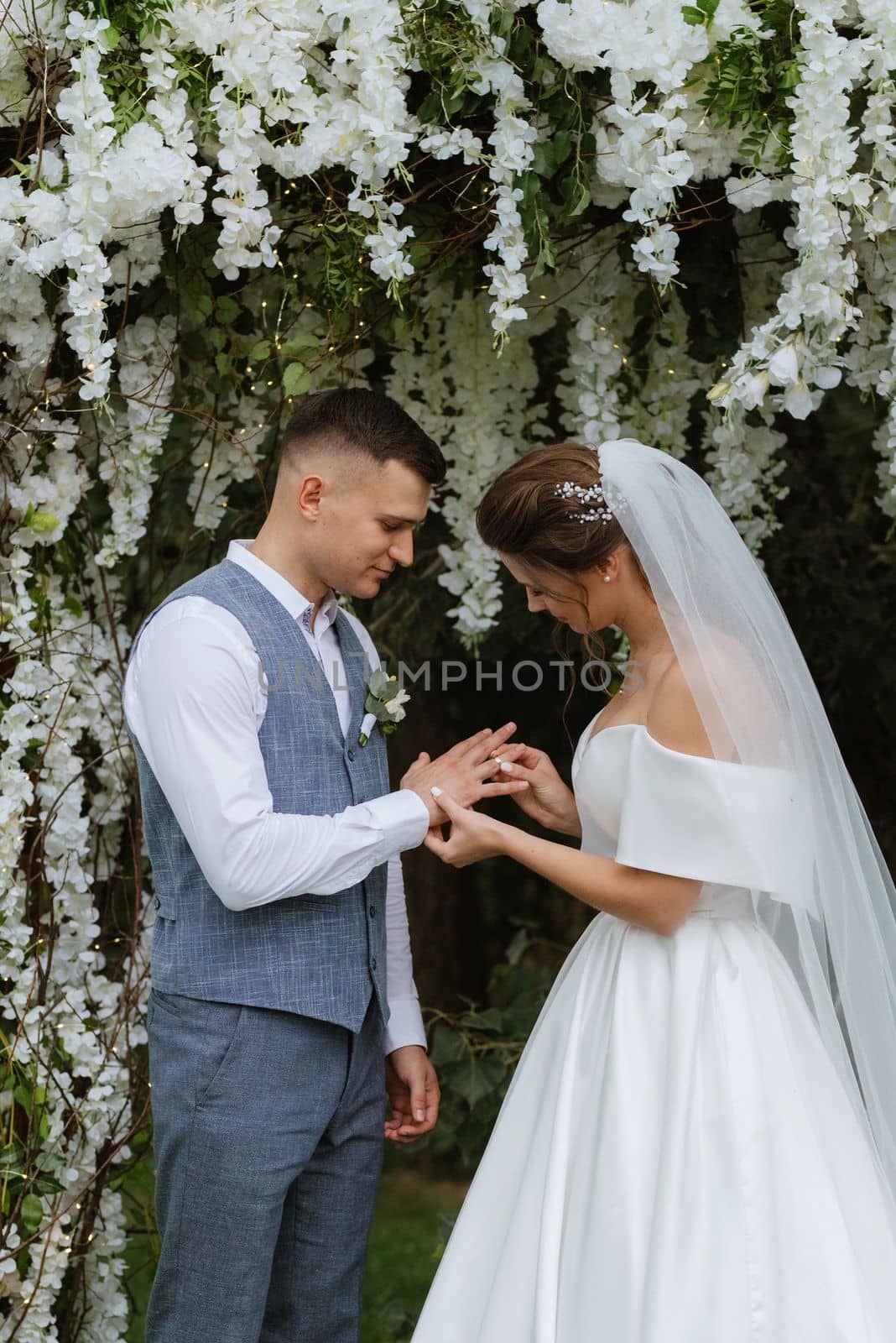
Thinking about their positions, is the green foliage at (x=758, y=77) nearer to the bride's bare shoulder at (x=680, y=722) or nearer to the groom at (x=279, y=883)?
the groom at (x=279, y=883)

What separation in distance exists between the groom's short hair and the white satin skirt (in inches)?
39.3

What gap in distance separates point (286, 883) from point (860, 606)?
9.62ft

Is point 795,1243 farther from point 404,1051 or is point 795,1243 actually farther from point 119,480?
point 119,480

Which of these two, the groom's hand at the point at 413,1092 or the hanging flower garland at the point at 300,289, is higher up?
the hanging flower garland at the point at 300,289

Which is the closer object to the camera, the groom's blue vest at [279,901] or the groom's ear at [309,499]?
the groom's blue vest at [279,901]

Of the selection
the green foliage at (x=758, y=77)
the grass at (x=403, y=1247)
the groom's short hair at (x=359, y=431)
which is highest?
the green foliage at (x=758, y=77)

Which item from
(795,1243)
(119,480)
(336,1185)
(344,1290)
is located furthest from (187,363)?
(795,1243)

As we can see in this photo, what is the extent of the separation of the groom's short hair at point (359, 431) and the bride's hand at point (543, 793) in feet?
2.01

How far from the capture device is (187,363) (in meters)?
3.06

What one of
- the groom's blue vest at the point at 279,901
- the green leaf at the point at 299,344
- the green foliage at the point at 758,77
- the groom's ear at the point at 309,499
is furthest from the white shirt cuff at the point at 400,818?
the green foliage at the point at 758,77

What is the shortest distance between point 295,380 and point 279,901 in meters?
1.12

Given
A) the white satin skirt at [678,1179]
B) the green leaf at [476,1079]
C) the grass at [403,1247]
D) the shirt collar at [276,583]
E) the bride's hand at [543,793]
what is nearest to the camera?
the white satin skirt at [678,1179]

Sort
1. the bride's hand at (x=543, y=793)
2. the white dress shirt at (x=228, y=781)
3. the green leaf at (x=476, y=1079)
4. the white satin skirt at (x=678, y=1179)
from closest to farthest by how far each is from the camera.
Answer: the white satin skirt at (x=678, y=1179), the white dress shirt at (x=228, y=781), the bride's hand at (x=543, y=793), the green leaf at (x=476, y=1079)

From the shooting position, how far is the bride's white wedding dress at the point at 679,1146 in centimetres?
198
